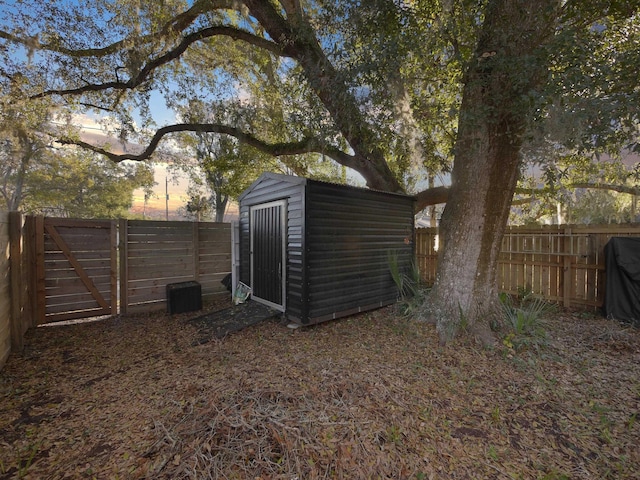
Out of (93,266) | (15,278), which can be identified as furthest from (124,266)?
(15,278)

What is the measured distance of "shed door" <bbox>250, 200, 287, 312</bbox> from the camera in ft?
15.1

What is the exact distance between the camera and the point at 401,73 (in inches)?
153

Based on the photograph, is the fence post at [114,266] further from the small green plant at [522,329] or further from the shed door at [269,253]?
the small green plant at [522,329]

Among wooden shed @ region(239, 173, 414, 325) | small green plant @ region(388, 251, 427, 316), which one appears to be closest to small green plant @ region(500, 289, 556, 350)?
small green plant @ region(388, 251, 427, 316)

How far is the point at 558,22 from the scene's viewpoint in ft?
10.6

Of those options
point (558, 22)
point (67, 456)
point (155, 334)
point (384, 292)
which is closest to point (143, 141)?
point (155, 334)

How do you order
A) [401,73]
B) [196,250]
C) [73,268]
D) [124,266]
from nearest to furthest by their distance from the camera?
1. [401,73]
2. [73,268]
3. [124,266]
4. [196,250]

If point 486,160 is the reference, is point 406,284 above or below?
below

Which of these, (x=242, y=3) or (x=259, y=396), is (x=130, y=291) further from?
(x=242, y=3)

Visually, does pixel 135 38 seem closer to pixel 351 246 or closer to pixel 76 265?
pixel 76 265

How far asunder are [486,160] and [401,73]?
160cm

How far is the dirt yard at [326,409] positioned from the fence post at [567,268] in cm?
117

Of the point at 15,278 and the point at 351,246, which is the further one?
the point at 351,246

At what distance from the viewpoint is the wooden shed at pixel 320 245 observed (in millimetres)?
4188
